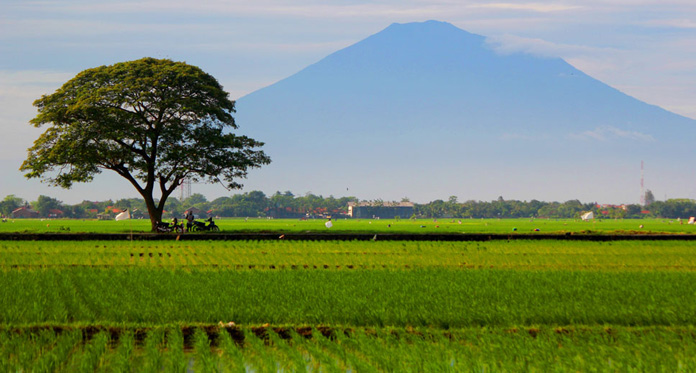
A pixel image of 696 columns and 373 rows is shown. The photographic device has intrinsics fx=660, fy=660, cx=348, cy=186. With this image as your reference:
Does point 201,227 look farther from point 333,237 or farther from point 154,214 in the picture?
point 333,237

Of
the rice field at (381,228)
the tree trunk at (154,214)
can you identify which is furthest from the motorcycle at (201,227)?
the tree trunk at (154,214)

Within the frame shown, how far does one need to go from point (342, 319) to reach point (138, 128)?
1417 inches

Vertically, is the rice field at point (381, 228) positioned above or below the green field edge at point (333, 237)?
above

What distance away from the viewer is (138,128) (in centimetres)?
4369

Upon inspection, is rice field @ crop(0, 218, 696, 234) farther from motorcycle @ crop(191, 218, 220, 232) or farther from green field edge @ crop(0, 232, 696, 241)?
green field edge @ crop(0, 232, 696, 241)

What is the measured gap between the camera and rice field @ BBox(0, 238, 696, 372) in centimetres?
836

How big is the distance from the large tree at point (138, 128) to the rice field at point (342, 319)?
995 inches

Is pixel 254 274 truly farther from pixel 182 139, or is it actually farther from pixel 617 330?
pixel 182 139

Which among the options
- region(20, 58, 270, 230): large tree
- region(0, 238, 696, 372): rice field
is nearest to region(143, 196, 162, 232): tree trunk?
region(20, 58, 270, 230): large tree

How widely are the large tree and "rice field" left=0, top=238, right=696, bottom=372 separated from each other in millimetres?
25276

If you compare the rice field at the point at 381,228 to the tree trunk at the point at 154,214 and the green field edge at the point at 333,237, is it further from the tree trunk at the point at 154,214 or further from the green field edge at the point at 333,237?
the green field edge at the point at 333,237

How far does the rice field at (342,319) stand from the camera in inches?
329

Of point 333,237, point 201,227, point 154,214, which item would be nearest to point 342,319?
point 333,237

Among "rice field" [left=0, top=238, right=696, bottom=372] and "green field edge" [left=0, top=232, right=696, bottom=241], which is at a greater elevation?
"green field edge" [left=0, top=232, right=696, bottom=241]
